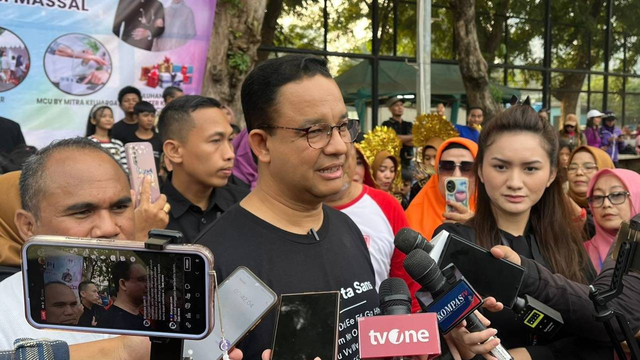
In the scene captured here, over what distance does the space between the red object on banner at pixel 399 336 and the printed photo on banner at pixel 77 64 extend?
5.08 metres

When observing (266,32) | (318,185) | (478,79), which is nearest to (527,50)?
(478,79)

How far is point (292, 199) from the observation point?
164cm

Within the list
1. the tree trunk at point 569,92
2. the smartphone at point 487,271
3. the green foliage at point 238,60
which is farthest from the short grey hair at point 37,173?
the tree trunk at point 569,92

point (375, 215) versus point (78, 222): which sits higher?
point (78, 222)

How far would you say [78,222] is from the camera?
1.50 meters

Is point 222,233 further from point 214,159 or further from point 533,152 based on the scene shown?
point 214,159

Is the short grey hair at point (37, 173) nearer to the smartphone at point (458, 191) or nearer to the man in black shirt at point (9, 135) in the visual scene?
the smartphone at point (458, 191)

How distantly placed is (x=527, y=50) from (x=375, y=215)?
12.7m

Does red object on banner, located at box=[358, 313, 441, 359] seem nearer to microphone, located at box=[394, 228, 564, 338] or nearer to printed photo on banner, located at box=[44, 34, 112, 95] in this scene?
microphone, located at box=[394, 228, 564, 338]

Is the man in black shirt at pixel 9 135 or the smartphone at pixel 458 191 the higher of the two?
the man in black shirt at pixel 9 135

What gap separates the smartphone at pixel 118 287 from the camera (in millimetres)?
985

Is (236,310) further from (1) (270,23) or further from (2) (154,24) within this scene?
(1) (270,23)

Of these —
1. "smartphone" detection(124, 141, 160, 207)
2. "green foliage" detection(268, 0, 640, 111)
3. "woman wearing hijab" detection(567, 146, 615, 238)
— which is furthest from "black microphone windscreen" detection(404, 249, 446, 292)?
"green foliage" detection(268, 0, 640, 111)

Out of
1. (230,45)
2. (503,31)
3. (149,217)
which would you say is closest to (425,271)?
(149,217)
